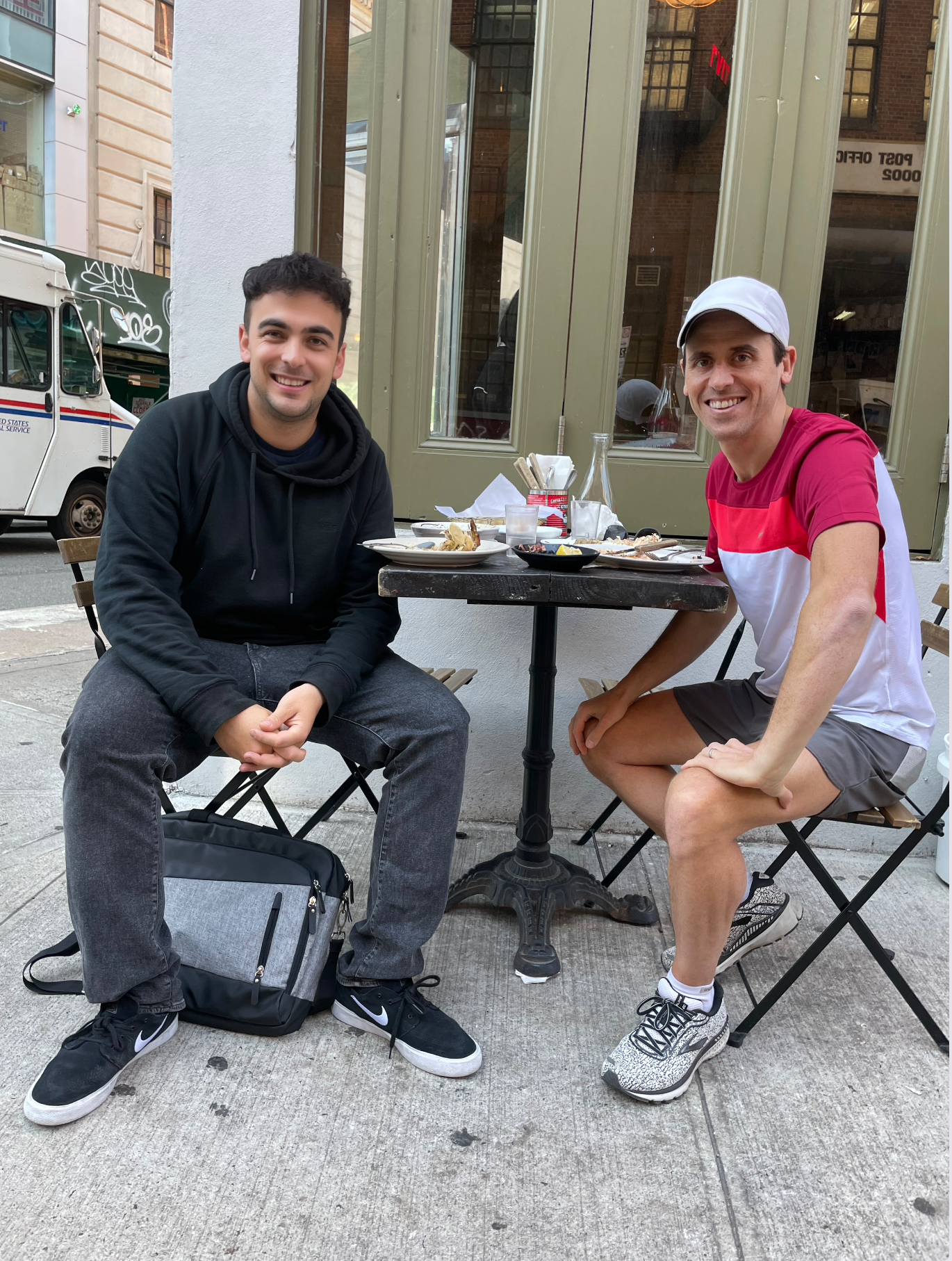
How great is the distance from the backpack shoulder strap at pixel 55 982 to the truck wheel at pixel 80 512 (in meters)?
9.46

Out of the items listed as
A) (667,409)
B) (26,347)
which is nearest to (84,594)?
(667,409)

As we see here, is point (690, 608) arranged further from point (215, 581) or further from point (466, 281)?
point (466, 281)

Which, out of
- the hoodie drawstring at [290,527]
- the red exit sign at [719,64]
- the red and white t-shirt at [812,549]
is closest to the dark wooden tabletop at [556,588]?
the red and white t-shirt at [812,549]

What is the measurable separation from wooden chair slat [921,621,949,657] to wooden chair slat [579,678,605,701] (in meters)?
0.95

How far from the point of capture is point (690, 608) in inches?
78.4

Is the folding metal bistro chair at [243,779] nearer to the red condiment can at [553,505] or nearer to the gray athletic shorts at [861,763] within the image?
the red condiment can at [553,505]

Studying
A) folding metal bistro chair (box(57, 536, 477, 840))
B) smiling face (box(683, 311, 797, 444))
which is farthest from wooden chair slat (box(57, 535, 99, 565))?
smiling face (box(683, 311, 797, 444))

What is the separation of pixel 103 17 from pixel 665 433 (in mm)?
19557

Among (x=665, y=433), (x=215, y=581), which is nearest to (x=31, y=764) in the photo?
(x=215, y=581)

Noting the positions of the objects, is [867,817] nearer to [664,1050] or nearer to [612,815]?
[664,1050]

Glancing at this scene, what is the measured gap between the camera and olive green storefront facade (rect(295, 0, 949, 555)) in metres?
3.19

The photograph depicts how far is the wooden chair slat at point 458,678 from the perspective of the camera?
2.88 m

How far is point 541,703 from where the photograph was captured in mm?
2676

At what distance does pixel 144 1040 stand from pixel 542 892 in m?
A: 1.15
